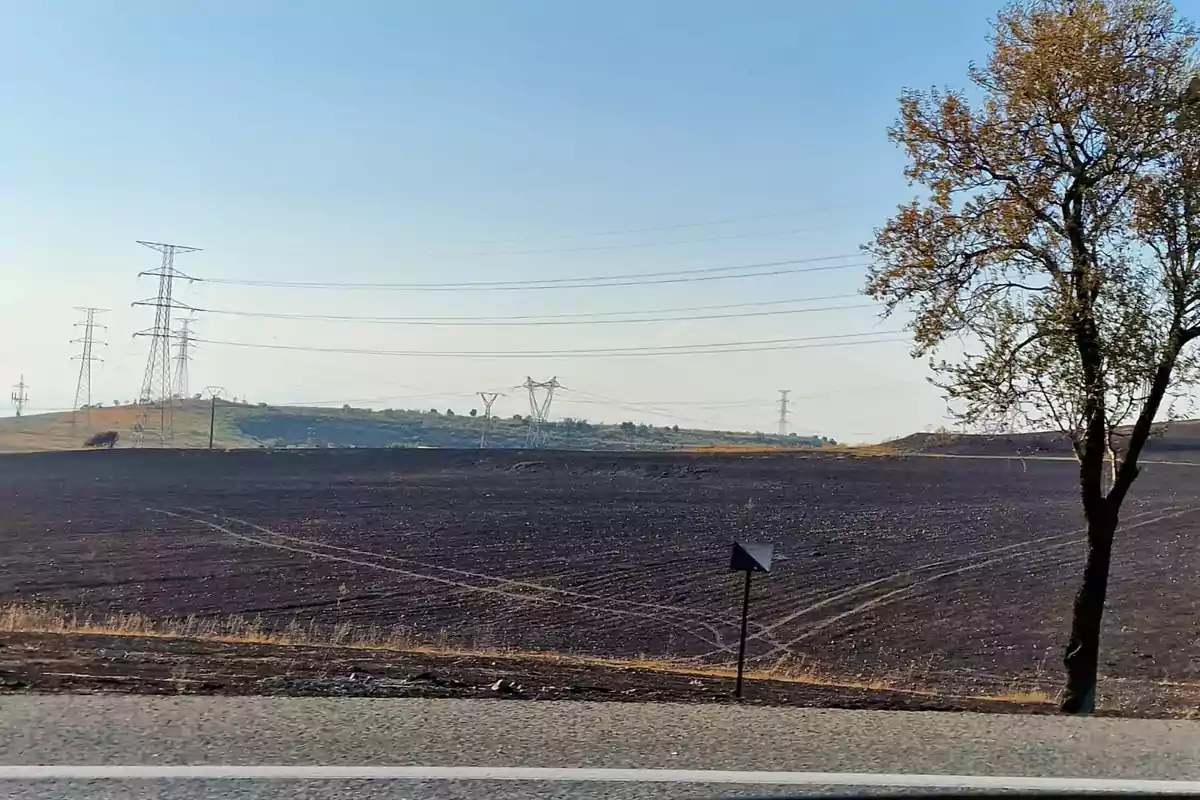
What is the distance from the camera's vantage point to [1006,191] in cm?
1248

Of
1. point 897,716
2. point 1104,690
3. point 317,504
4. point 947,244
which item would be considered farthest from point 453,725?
point 317,504

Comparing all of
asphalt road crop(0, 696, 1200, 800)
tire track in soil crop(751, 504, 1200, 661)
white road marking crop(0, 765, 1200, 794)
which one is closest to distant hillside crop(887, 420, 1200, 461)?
tire track in soil crop(751, 504, 1200, 661)

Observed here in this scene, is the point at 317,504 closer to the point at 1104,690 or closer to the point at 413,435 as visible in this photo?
the point at 1104,690

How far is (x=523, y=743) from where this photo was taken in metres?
7.05

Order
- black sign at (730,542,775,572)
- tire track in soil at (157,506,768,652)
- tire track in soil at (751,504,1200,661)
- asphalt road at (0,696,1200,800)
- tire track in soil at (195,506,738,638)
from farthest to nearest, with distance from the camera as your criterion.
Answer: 1. tire track in soil at (195,506,738,638)
2. tire track in soil at (157,506,768,652)
3. tire track in soil at (751,504,1200,661)
4. black sign at (730,542,775,572)
5. asphalt road at (0,696,1200,800)

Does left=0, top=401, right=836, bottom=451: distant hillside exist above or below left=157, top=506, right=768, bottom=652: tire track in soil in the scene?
above

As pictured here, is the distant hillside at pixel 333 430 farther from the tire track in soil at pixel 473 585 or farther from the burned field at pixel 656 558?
the tire track in soil at pixel 473 585

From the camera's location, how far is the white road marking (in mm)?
6121

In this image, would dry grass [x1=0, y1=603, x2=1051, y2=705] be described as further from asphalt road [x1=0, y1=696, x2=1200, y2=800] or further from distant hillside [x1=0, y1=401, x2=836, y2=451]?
distant hillside [x1=0, y1=401, x2=836, y2=451]

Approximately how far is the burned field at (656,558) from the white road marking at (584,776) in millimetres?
11352

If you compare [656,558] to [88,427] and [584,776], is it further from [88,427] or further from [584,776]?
[88,427]

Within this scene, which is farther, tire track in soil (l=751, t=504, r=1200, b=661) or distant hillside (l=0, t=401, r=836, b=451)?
distant hillside (l=0, t=401, r=836, b=451)

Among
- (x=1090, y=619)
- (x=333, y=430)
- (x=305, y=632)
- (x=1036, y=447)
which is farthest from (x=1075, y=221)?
(x=333, y=430)

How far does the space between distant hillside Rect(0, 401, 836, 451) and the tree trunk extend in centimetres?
9910
